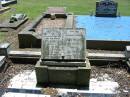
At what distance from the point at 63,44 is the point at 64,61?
1.79 ft

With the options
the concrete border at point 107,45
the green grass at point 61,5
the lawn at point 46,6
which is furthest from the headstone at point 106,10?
the concrete border at point 107,45

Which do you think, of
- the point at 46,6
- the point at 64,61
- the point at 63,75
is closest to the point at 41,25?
the point at 64,61

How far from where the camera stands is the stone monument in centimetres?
785

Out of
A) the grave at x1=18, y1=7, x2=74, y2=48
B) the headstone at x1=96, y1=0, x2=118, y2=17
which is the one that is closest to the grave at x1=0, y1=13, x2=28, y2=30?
the grave at x1=18, y1=7, x2=74, y2=48

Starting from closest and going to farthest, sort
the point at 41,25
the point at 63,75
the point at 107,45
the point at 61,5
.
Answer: the point at 63,75 → the point at 107,45 → the point at 41,25 → the point at 61,5

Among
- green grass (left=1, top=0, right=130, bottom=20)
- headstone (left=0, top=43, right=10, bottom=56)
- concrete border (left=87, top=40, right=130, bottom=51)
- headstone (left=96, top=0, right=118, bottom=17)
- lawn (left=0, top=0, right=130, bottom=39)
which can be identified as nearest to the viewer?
headstone (left=0, top=43, right=10, bottom=56)

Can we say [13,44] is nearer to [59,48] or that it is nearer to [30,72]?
[30,72]

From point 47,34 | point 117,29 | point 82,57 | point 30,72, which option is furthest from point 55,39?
point 117,29

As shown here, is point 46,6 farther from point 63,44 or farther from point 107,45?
point 63,44

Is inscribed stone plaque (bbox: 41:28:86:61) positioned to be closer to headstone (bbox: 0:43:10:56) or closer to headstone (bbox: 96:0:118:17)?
headstone (bbox: 0:43:10:56)

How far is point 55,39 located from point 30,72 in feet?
5.28

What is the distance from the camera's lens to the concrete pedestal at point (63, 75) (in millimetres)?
7801

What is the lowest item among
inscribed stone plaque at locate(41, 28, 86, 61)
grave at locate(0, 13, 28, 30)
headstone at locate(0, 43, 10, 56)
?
grave at locate(0, 13, 28, 30)

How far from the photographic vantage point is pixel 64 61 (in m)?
7.96
